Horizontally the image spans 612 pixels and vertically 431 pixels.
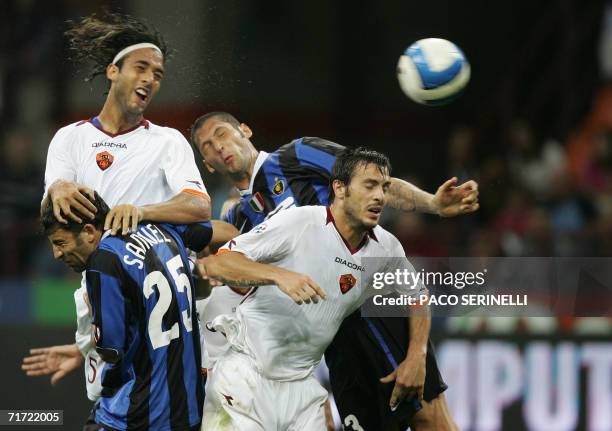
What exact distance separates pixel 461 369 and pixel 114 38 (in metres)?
4.10

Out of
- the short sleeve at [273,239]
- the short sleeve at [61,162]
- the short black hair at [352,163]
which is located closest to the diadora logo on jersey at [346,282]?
the short sleeve at [273,239]

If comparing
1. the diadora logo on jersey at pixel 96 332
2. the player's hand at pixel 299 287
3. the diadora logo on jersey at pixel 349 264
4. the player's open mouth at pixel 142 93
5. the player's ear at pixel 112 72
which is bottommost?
the diadora logo on jersey at pixel 96 332

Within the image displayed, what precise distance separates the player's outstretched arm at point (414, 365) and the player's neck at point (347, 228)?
52 cm

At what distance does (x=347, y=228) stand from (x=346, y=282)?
0.27 m

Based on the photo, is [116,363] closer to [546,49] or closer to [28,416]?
[28,416]

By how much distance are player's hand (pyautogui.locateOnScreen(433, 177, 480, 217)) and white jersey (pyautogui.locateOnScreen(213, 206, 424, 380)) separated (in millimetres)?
422

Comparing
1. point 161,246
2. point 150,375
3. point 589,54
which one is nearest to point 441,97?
point 161,246

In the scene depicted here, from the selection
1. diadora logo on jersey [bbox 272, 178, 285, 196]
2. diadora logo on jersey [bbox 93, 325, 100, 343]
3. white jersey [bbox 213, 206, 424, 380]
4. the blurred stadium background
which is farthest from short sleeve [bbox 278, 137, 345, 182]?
diadora logo on jersey [bbox 93, 325, 100, 343]

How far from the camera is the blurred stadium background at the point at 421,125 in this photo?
7.68 meters

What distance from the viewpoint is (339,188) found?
5.54 m

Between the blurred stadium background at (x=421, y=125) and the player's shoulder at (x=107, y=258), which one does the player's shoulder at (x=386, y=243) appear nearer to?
the player's shoulder at (x=107, y=258)

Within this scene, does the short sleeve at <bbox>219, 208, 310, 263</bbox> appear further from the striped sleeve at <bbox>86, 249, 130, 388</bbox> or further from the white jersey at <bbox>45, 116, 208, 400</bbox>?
the striped sleeve at <bbox>86, 249, 130, 388</bbox>

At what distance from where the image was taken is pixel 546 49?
13.5 meters

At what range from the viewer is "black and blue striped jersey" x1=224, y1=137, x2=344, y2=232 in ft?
19.9
